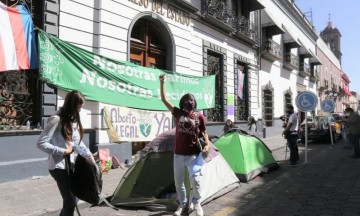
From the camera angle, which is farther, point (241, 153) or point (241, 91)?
point (241, 91)

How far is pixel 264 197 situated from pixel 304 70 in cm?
2693

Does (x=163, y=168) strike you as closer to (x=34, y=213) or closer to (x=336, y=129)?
(x=34, y=213)

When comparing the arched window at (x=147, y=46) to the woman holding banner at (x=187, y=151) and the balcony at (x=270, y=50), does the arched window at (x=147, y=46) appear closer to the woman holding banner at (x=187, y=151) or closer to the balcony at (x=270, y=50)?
the woman holding banner at (x=187, y=151)

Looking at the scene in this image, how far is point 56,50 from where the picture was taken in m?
7.40

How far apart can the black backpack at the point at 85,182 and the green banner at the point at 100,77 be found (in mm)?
3816

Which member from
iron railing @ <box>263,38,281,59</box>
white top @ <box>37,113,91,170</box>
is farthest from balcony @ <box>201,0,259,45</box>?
white top @ <box>37,113,91,170</box>

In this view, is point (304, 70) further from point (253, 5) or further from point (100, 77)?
point (100, 77)

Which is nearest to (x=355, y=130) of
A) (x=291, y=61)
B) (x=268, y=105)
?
(x=268, y=105)

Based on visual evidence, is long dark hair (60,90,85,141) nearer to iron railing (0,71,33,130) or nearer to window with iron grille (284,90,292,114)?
iron railing (0,71,33,130)

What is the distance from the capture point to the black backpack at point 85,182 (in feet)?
12.6

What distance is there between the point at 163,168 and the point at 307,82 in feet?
99.0

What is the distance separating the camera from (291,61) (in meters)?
27.3

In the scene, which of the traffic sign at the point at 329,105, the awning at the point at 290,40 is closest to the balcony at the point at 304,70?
the awning at the point at 290,40

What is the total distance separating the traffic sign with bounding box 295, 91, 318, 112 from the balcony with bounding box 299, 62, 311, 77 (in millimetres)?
19901
